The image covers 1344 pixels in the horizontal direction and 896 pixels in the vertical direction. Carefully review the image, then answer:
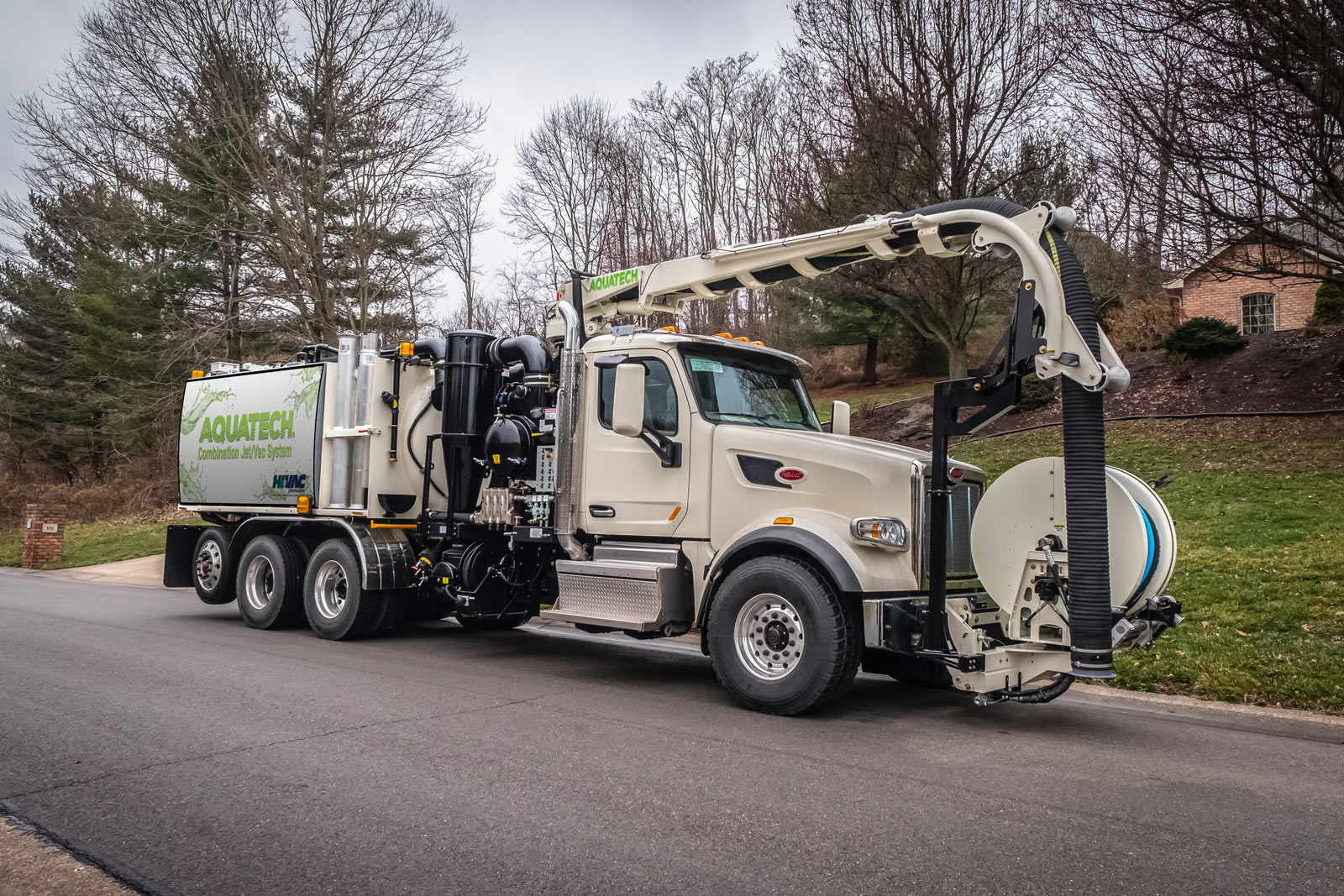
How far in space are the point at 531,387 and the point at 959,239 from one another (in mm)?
4131

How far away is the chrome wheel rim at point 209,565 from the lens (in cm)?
1134

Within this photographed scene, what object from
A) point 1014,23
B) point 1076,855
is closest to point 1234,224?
point 1014,23

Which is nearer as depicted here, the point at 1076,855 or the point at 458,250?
the point at 1076,855

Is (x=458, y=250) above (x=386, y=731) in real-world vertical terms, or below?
above

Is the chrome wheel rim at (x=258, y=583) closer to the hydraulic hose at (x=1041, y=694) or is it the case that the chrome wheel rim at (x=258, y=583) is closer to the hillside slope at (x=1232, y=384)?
the hydraulic hose at (x=1041, y=694)

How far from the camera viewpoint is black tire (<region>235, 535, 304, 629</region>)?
10.5 meters

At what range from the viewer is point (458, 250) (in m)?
32.0

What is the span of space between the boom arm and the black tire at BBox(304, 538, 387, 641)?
137 inches

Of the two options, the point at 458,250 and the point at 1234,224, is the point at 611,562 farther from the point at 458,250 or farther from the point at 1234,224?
the point at 458,250

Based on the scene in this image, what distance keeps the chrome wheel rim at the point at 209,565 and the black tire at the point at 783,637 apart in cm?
716

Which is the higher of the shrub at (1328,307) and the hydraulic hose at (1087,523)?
the shrub at (1328,307)

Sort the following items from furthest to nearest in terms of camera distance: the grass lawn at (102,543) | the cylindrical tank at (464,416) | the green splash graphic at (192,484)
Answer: the grass lawn at (102,543) < the green splash graphic at (192,484) < the cylindrical tank at (464,416)

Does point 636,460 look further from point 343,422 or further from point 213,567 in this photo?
point 213,567

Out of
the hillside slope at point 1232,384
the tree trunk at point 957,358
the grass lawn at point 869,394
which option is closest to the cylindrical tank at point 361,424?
the tree trunk at point 957,358
